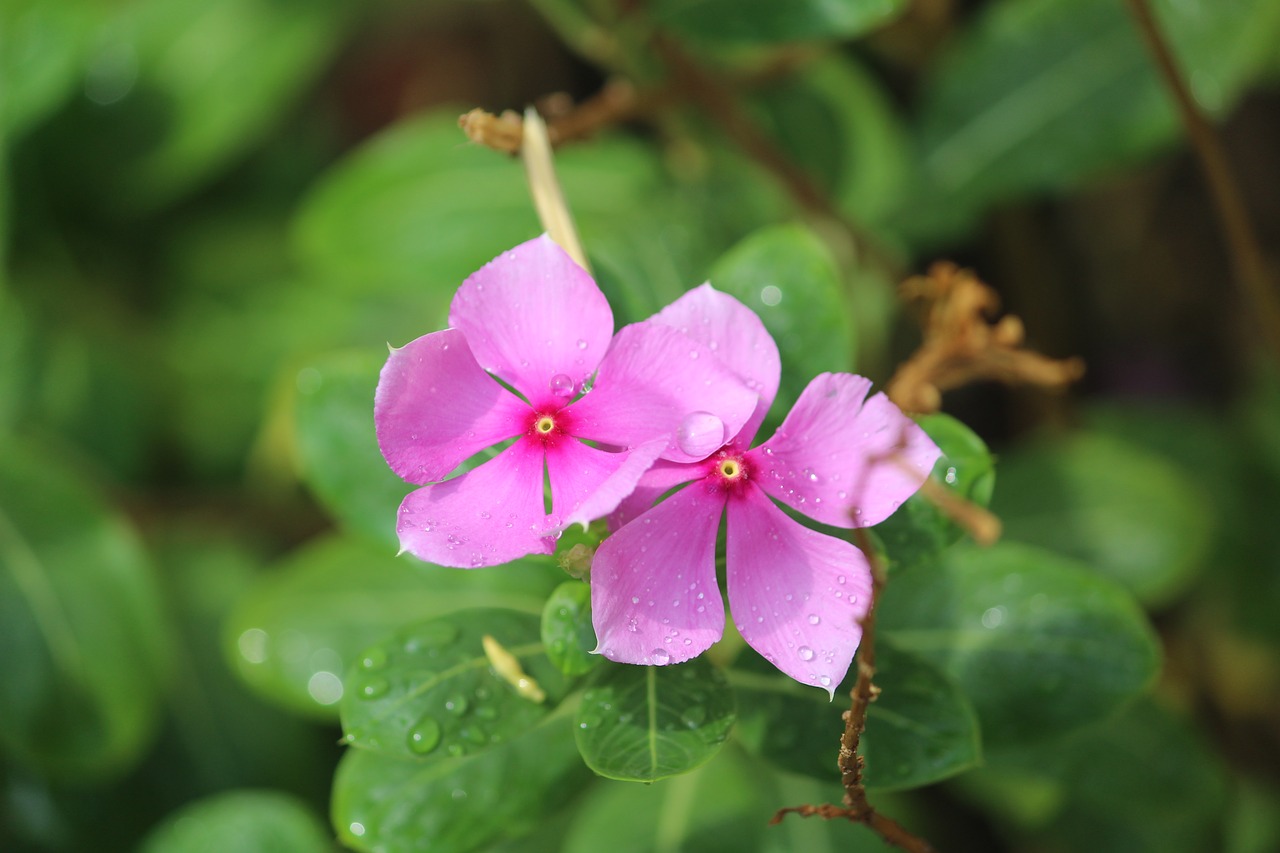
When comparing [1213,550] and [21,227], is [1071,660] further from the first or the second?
[21,227]

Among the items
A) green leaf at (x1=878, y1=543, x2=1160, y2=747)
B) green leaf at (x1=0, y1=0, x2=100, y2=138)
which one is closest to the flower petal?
green leaf at (x1=878, y1=543, x2=1160, y2=747)

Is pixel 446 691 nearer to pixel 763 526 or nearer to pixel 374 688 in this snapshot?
pixel 374 688

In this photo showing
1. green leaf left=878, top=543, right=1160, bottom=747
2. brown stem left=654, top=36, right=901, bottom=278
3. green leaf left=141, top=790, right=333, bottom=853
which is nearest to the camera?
green leaf left=878, top=543, right=1160, bottom=747

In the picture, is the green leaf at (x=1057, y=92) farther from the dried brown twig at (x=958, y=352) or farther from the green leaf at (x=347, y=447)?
the green leaf at (x=347, y=447)

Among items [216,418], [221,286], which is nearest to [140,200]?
[221,286]

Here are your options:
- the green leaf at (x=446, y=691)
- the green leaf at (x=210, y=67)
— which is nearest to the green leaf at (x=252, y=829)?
the green leaf at (x=446, y=691)

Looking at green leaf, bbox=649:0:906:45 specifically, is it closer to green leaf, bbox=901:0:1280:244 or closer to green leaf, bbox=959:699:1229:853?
green leaf, bbox=901:0:1280:244

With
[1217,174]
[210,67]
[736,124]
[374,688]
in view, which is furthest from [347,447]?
[210,67]
